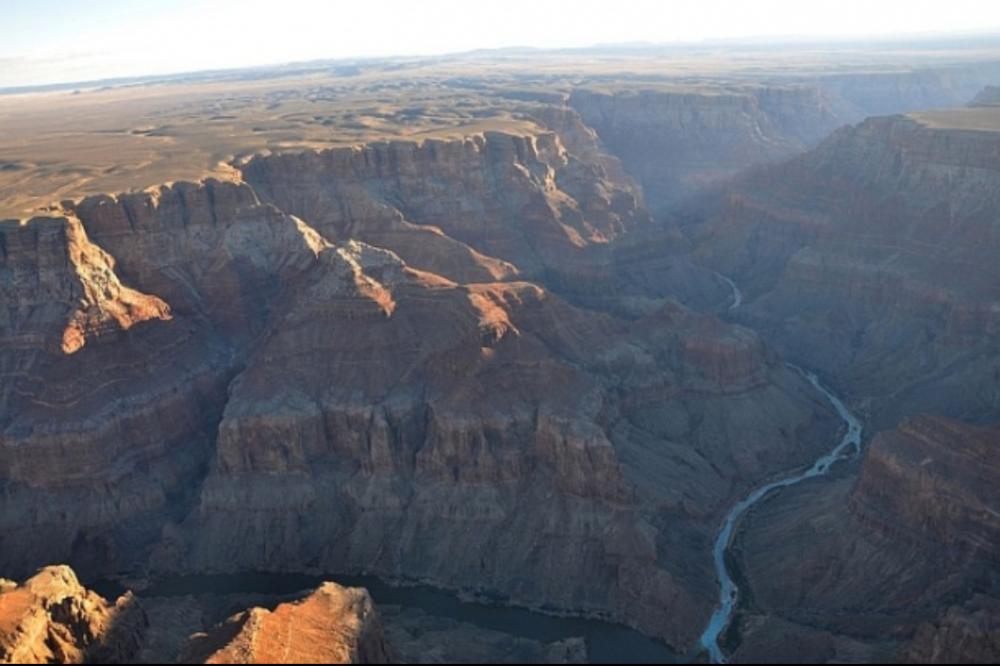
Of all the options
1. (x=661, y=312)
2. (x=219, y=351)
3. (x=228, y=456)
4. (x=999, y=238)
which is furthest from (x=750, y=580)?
(x=999, y=238)

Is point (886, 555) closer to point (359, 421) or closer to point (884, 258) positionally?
point (359, 421)

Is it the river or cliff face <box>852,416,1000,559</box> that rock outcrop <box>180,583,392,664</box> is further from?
cliff face <box>852,416,1000,559</box>

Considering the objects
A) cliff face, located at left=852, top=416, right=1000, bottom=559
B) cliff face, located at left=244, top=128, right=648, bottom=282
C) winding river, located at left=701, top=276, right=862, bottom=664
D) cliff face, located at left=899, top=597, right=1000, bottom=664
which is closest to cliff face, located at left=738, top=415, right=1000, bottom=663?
cliff face, located at left=852, top=416, right=1000, bottom=559

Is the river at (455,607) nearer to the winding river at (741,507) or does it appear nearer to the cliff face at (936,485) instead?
the winding river at (741,507)

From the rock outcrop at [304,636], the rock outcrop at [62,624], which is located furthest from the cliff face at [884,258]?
the rock outcrop at [62,624]

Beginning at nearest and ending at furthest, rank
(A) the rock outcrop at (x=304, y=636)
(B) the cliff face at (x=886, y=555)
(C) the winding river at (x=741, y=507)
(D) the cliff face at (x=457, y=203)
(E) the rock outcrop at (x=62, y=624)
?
(A) the rock outcrop at (x=304, y=636)
(E) the rock outcrop at (x=62, y=624)
(B) the cliff face at (x=886, y=555)
(C) the winding river at (x=741, y=507)
(D) the cliff face at (x=457, y=203)

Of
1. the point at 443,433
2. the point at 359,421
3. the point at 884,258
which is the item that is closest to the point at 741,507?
the point at 443,433

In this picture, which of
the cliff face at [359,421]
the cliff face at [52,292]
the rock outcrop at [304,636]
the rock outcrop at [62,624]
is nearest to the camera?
the rock outcrop at [304,636]
